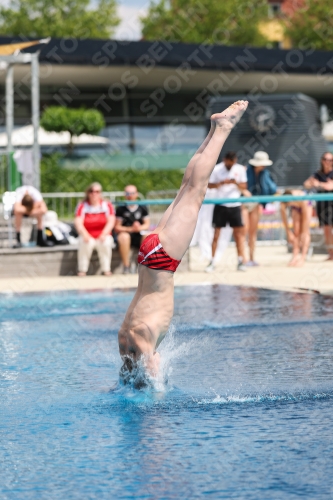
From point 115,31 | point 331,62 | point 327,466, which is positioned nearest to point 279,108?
point 331,62

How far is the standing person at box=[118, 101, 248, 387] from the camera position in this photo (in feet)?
16.4

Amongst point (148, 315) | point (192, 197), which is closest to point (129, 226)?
point (192, 197)

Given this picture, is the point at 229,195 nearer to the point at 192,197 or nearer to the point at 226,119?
the point at 226,119

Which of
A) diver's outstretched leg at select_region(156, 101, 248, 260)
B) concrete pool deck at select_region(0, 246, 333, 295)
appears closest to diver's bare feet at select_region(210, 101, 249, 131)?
diver's outstretched leg at select_region(156, 101, 248, 260)

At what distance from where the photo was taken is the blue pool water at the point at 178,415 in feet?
11.8

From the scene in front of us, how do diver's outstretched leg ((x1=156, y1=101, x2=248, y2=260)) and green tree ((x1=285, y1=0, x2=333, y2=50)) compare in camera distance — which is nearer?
diver's outstretched leg ((x1=156, y1=101, x2=248, y2=260))

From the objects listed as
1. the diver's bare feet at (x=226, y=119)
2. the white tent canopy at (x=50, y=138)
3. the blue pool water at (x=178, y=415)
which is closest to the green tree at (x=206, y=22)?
the white tent canopy at (x=50, y=138)

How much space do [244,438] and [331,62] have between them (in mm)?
31118

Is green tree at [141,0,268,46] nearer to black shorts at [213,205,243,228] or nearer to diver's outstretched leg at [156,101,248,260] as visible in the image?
black shorts at [213,205,243,228]

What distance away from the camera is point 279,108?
24.0 meters

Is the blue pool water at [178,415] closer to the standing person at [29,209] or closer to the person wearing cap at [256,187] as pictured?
the standing person at [29,209]

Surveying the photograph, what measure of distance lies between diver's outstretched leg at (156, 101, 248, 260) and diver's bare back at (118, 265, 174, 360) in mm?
175

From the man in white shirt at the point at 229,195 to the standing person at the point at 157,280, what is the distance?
28.0 ft

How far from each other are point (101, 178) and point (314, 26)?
30.6m
